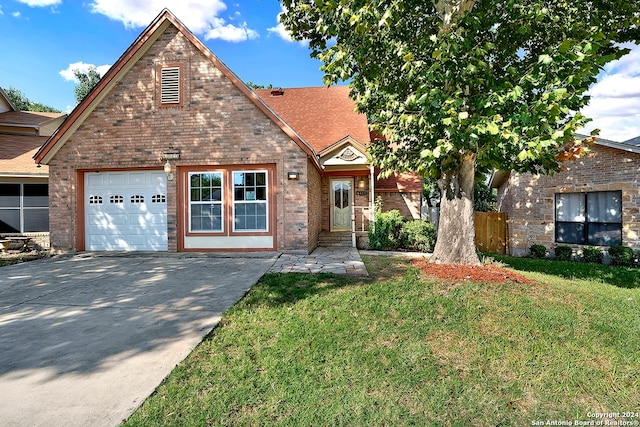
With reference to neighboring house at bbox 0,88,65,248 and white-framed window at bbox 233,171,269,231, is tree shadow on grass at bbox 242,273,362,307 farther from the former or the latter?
neighboring house at bbox 0,88,65,248

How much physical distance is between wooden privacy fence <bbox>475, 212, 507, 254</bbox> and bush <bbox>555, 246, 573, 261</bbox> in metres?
2.36

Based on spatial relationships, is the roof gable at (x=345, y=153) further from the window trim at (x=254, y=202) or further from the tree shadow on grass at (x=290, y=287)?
the tree shadow on grass at (x=290, y=287)

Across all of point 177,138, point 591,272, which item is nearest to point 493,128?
point 591,272

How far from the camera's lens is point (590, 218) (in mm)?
11211

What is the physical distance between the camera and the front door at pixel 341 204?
13773 mm

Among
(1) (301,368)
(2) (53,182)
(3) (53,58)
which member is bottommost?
(1) (301,368)

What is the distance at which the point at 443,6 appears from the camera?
655cm

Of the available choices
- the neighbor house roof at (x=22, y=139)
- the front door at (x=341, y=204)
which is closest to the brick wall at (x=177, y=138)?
the neighbor house roof at (x=22, y=139)

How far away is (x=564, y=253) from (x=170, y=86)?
1461 cm

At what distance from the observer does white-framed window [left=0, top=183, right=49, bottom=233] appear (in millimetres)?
12055

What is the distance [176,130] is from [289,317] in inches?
301

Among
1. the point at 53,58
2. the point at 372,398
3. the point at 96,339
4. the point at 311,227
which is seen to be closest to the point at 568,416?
the point at 372,398

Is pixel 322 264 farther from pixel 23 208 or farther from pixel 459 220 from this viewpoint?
pixel 23 208

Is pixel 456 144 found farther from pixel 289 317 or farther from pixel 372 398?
pixel 372 398
